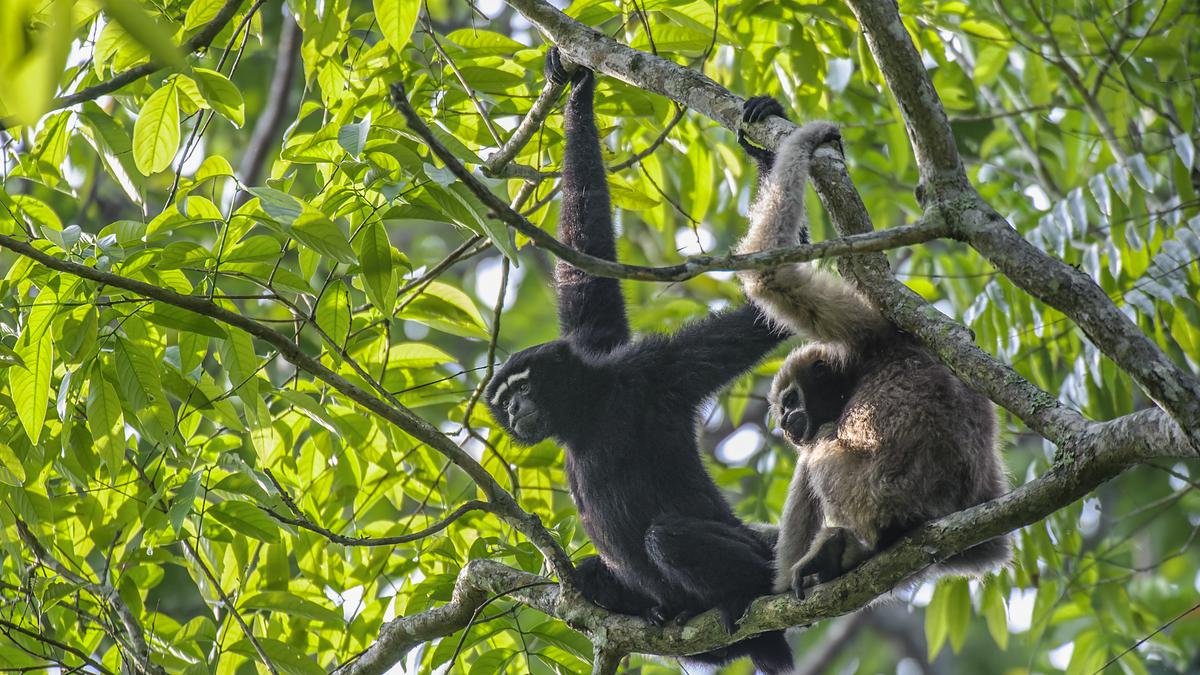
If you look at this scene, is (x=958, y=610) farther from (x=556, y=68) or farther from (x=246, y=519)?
(x=246, y=519)

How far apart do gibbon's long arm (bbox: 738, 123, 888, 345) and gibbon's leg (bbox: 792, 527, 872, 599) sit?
99 cm

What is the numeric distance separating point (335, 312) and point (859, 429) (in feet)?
8.16

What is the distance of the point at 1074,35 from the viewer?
8.53 m

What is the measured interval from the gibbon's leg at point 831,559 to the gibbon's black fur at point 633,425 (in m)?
0.81

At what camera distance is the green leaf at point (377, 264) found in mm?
4363

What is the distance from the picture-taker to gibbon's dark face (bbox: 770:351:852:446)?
563cm

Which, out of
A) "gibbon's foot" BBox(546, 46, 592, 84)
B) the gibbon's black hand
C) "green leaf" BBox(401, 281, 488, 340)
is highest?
"gibbon's foot" BBox(546, 46, 592, 84)

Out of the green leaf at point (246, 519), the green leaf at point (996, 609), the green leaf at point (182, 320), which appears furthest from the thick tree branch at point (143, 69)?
the green leaf at point (996, 609)

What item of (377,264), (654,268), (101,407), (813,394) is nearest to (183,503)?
(101,407)

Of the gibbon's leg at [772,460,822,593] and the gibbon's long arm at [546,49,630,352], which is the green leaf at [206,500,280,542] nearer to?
the gibbon's long arm at [546,49,630,352]

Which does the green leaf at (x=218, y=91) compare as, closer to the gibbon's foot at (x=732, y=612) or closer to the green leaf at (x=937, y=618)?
the gibbon's foot at (x=732, y=612)

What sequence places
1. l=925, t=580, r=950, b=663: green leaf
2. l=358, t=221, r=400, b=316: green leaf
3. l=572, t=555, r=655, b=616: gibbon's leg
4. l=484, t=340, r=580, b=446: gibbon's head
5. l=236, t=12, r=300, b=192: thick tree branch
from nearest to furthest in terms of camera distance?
l=358, t=221, r=400, b=316: green leaf, l=572, t=555, r=655, b=616: gibbon's leg, l=484, t=340, r=580, b=446: gibbon's head, l=925, t=580, r=950, b=663: green leaf, l=236, t=12, r=300, b=192: thick tree branch

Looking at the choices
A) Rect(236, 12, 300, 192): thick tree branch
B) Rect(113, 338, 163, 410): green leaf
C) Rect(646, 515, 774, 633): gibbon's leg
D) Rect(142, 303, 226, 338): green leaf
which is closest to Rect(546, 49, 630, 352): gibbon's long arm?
Rect(646, 515, 774, 633): gibbon's leg

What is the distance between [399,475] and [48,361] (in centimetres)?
224
